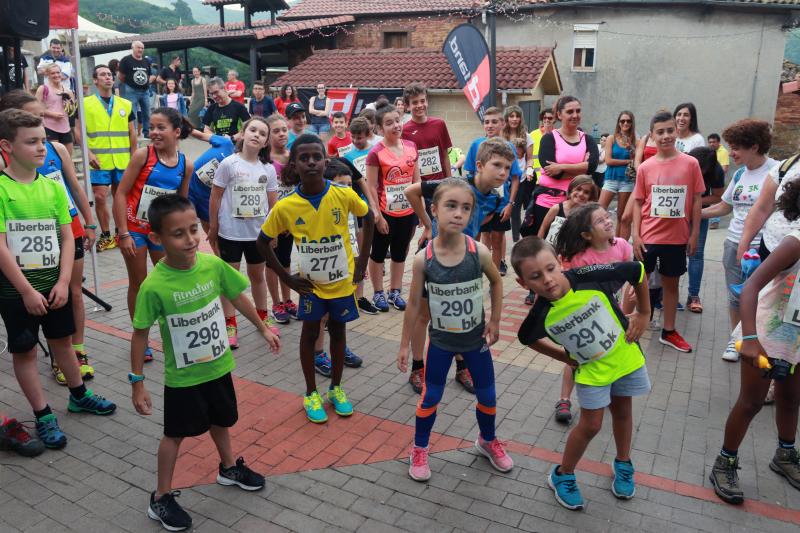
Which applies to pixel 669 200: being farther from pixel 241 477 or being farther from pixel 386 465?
pixel 241 477

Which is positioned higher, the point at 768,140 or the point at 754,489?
the point at 768,140

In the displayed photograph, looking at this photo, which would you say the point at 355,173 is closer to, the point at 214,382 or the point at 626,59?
the point at 214,382

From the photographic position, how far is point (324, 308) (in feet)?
14.5

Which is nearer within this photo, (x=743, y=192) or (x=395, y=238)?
(x=743, y=192)

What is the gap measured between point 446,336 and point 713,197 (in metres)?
3.86

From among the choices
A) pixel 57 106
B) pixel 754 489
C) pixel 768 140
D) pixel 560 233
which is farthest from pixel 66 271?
pixel 57 106

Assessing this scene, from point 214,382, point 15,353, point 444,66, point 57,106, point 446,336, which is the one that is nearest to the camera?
point 214,382

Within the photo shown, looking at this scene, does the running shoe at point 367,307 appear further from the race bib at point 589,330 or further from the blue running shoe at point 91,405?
the race bib at point 589,330

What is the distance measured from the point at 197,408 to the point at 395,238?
346cm

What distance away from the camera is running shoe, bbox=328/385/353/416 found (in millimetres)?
4504

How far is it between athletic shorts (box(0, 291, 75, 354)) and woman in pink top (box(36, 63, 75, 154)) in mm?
5936

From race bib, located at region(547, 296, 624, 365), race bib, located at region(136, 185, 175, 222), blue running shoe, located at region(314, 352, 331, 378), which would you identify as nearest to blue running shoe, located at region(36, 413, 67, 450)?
race bib, located at region(136, 185, 175, 222)

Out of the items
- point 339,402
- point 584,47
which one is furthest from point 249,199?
point 584,47

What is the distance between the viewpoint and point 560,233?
383cm
